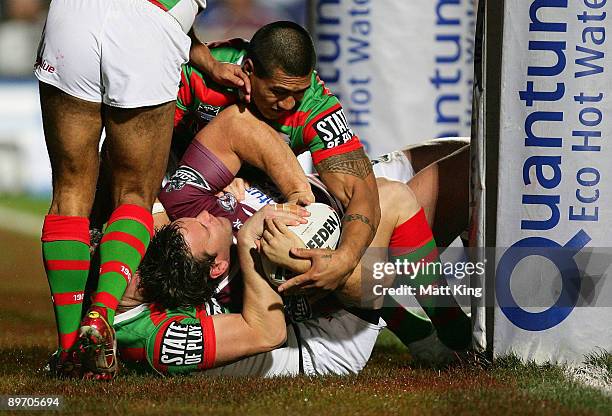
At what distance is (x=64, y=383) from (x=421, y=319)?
1807 millimetres

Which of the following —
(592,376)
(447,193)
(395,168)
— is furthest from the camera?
(395,168)

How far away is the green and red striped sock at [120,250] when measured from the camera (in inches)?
179

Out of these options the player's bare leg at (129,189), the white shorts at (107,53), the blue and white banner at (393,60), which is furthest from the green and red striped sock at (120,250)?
the blue and white banner at (393,60)

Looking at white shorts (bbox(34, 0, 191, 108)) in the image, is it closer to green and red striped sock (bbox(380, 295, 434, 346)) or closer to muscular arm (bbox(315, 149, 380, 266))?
muscular arm (bbox(315, 149, 380, 266))

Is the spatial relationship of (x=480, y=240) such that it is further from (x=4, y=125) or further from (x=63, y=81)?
(x=4, y=125)

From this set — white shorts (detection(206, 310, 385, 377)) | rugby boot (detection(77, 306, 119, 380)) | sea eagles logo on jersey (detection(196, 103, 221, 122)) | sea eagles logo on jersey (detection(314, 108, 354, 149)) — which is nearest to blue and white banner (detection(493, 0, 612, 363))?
white shorts (detection(206, 310, 385, 377))

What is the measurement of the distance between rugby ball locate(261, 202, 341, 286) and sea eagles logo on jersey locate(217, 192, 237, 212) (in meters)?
0.45

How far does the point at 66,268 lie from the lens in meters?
4.63

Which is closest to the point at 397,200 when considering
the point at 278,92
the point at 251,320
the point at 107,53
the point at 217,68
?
the point at 278,92

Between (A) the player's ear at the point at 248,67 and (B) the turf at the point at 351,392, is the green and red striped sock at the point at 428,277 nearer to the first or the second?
(B) the turf at the point at 351,392

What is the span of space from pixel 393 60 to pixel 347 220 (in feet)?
14.4

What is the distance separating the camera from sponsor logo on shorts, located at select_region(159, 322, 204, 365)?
15.1ft

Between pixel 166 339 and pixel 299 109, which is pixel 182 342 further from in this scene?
pixel 299 109

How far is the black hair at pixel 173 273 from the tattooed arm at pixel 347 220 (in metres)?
0.41
